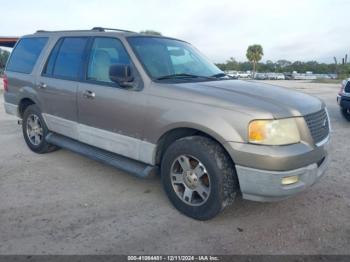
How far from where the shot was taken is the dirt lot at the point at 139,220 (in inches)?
121

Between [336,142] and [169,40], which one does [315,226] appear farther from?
[336,142]

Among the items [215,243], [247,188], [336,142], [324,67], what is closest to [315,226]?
[247,188]

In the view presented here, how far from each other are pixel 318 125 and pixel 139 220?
212 cm

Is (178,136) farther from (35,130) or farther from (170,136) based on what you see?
(35,130)

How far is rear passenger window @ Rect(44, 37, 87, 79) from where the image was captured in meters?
4.71

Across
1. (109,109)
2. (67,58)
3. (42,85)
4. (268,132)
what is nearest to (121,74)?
(109,109)

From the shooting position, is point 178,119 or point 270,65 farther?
point 270,65

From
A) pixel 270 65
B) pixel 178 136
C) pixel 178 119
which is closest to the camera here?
pixel 178 119

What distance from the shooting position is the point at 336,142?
22.2ft

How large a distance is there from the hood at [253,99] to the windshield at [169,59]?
422 millimetres

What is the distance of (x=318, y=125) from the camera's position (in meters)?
3.53

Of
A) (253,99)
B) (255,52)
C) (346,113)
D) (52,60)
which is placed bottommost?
(346,113)

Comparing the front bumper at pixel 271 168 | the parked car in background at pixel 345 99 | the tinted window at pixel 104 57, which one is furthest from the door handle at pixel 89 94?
the parked car in background at pixel 345 99

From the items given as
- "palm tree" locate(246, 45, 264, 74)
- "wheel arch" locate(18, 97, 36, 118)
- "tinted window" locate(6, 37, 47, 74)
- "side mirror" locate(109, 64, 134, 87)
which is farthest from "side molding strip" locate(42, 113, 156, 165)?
"palm tree" locate(246, 45, 264, 74)
